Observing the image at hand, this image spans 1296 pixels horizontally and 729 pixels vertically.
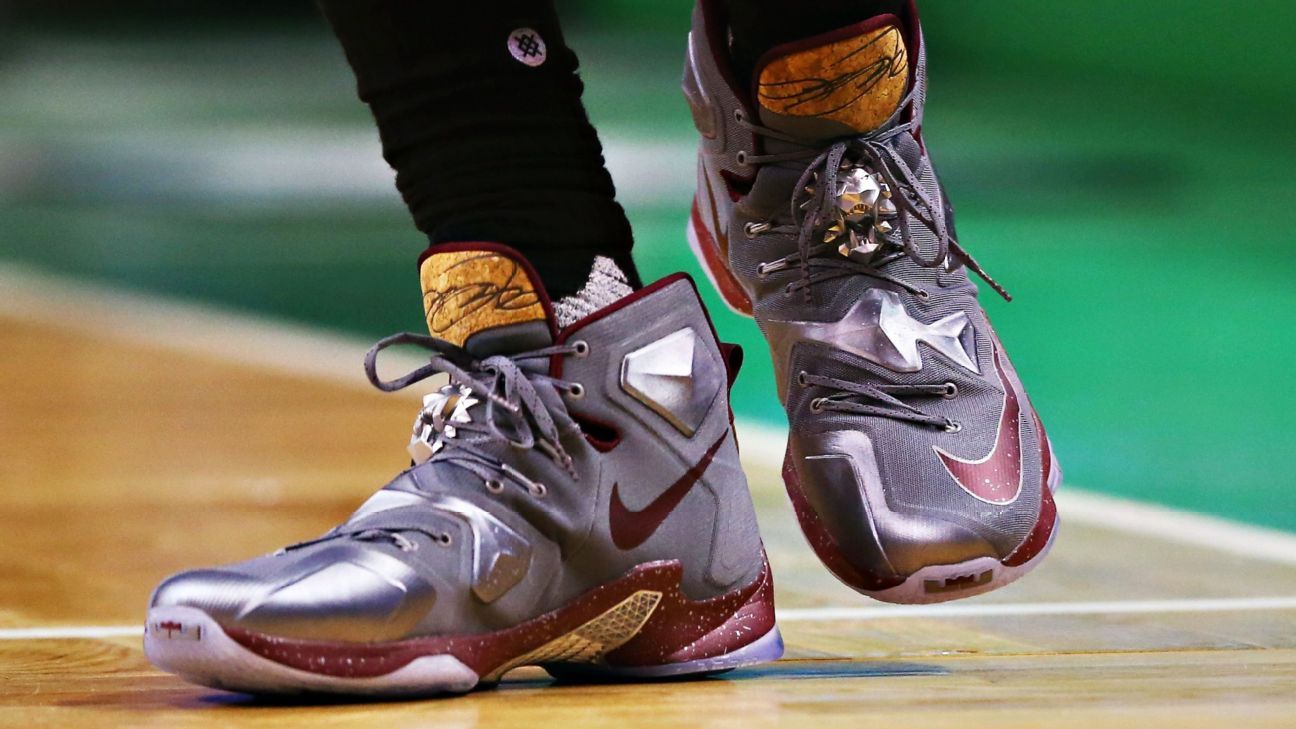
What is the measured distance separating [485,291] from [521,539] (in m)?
0.12

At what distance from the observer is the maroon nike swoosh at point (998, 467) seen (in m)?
0.94

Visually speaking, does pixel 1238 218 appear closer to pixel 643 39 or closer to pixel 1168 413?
pixel 1168 413


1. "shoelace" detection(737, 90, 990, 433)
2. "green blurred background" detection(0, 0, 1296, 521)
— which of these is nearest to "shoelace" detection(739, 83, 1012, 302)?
"shoelace" detection(737, 90, 990, 433)

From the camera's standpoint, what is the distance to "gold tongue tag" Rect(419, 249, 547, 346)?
2.57 feet

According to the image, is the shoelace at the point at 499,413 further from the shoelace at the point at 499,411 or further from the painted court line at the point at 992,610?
the painted court line at the point at 992,610

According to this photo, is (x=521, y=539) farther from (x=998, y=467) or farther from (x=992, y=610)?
(x=992, y=610)

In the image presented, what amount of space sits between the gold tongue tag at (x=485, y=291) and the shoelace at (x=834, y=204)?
9.7 inches

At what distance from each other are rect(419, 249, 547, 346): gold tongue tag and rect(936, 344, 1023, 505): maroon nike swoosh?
0.95ft

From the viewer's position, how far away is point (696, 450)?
0.83 metres

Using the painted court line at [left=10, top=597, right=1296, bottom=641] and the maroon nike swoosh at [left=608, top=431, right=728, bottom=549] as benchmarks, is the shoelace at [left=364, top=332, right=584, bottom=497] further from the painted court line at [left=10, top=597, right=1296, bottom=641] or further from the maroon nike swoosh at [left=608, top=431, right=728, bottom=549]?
the painted court line at [left=10, top=597, right=1296, bottom=641]

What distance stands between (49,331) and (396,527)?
348cm

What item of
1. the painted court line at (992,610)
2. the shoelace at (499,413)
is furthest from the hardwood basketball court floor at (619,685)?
the shoelace at (499,413)

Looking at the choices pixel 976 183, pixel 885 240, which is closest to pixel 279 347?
pixel 976 183

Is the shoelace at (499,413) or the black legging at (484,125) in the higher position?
the black legging at (484,125)
